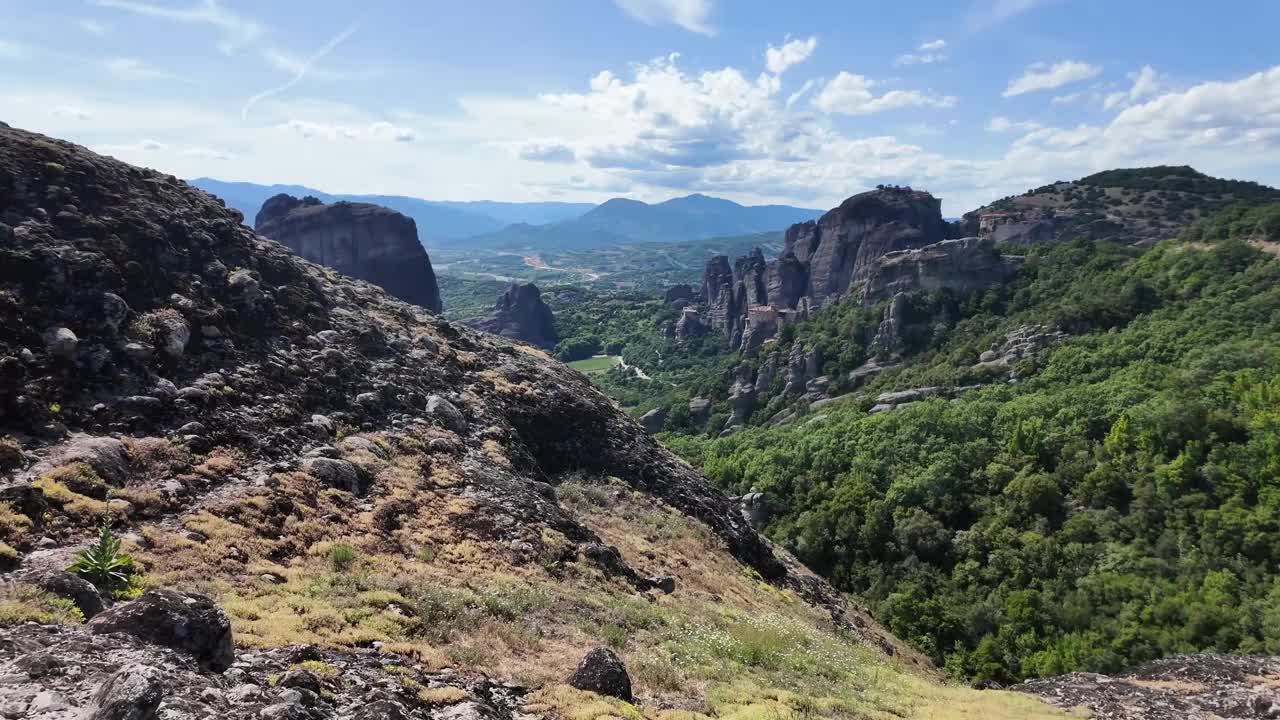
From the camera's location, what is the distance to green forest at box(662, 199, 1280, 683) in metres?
38.4

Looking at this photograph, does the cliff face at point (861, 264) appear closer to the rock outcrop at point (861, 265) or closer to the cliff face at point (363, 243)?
the rock outcrop at point (861, 265)

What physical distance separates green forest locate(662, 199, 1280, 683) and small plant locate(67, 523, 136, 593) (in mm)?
42146

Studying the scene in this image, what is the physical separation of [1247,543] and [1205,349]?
2777cm

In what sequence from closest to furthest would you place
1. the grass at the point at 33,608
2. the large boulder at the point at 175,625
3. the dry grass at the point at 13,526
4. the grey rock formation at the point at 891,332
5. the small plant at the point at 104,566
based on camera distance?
the large boulder at the point at 175,625 → the grass at the point at 33,608 → the small plant at the point at 104,566 → the dry grass at the point at 13,526 → the grey rock formation at the point at 891,332

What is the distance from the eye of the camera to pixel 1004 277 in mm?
101688

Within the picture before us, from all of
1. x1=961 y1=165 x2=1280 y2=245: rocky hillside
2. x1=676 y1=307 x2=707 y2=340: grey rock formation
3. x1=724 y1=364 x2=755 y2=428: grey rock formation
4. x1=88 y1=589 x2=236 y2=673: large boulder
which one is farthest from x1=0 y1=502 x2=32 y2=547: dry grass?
x1=676 y1=307 x2=707 y2=340: grey rock formation

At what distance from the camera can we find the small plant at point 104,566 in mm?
11445

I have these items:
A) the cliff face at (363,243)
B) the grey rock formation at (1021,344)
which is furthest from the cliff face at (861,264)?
the cliff face at (363,243)

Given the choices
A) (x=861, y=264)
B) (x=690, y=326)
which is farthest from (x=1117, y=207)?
(x=690, y=326)

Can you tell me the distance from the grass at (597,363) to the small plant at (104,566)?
157772 millimetres

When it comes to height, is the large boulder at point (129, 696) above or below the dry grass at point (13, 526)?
above

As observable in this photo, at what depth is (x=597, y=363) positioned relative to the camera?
186 metres

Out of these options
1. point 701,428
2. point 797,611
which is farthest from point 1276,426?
point 701,428

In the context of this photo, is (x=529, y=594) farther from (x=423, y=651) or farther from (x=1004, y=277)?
(x=1004, y=277)
